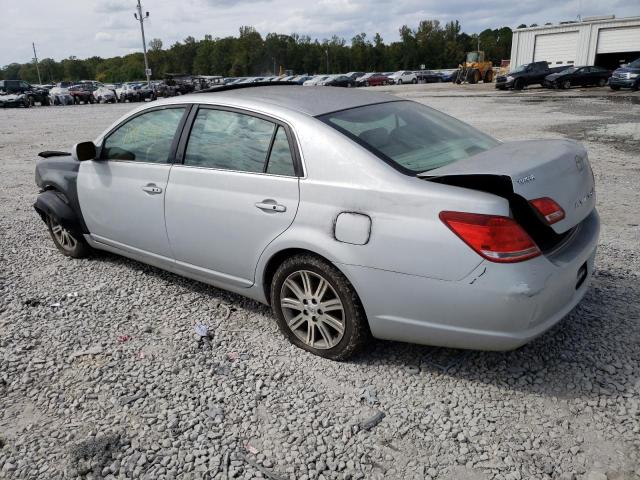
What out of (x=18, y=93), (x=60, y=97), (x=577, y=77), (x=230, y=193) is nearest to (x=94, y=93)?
(x=60, y=97)

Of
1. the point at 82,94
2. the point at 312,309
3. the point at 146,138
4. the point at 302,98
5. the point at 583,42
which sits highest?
the point at 583,42

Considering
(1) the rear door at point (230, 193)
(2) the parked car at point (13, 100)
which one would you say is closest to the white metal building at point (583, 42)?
(2) the parked car at point (13, 100)

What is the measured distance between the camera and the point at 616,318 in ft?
11.7

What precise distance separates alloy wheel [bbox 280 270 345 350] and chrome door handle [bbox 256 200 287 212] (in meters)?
0.40

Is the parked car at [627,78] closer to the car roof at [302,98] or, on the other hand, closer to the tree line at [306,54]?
the car roof at [302,98]

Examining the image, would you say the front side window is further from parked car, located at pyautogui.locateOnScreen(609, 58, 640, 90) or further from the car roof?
parked car, located at pyautogui.locateOnScreen(609, 58, 640, 90)

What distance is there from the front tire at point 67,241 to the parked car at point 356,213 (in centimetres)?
85

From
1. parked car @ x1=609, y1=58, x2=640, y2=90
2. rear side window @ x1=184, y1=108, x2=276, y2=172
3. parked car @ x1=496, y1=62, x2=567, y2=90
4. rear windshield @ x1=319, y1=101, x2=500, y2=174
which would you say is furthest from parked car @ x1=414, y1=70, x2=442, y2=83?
rear side window @ x1=184, y1=108, x2=276, y2=172

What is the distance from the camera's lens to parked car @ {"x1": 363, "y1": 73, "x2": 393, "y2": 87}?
57.3m

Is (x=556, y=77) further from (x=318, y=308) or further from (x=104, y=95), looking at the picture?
(x=318, y=308)

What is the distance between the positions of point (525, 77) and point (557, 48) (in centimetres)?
1315

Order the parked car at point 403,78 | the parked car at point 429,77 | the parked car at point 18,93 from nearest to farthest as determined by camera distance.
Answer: the parked car at point 18,93 < the parked car at point 403,78 < the parked car at point 429,77

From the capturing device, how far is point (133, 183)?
13.5ft

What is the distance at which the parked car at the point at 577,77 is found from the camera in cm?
3131
